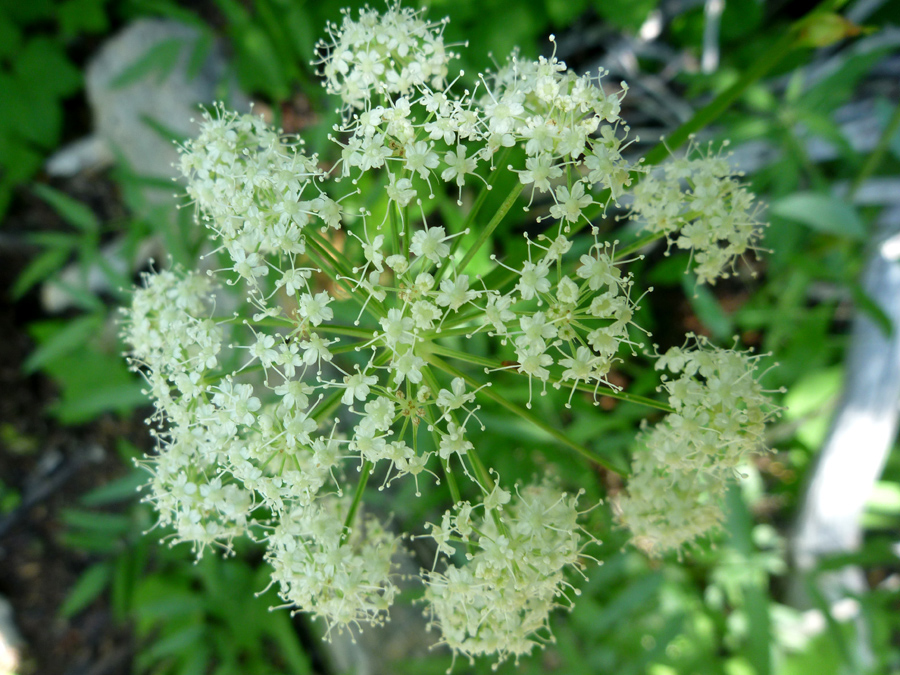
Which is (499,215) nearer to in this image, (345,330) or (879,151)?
(345,330)

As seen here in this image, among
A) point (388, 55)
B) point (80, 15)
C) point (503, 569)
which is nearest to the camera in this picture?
point (503, 569)

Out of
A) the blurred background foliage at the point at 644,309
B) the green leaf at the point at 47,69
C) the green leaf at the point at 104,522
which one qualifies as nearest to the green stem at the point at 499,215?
the blurred background foliage at the point at 644,309

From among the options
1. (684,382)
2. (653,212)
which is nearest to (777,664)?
(684,382)

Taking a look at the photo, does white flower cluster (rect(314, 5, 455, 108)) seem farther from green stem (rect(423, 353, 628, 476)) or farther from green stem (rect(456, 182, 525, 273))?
green stem (rect(423, 353, 628, 476))

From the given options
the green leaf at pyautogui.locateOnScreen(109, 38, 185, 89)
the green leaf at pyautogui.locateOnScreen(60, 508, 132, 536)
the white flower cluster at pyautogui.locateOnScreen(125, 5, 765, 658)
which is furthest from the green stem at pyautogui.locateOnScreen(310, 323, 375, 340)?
the green leaf at pyautogui.locateOnScreen(60, 508, 132, 536)

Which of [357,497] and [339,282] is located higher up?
[339,282]

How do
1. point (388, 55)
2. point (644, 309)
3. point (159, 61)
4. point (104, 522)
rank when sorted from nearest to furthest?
point (388, 55) < point (644, 309) < point (159, 61) < point (104, 522)

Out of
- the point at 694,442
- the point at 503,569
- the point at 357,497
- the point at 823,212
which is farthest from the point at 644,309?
the point at 357,497
